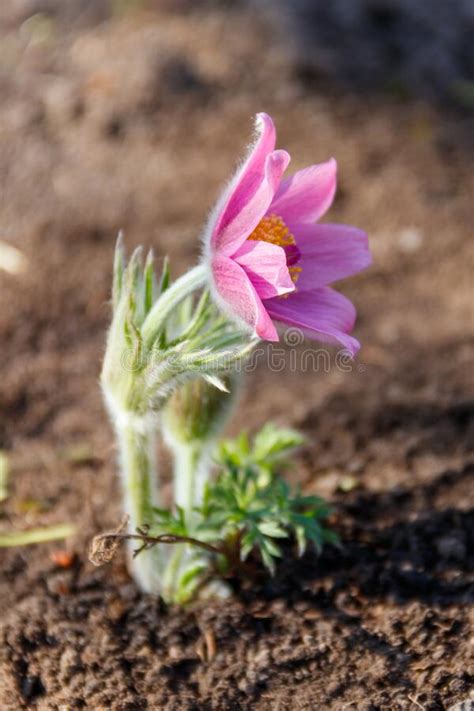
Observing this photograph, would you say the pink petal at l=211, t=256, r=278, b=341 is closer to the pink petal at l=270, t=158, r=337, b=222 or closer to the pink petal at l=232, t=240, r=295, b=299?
the pink petal at l=232, t=240, r=295, b=299

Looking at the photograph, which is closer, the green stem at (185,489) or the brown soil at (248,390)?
the brown soil at (248,390)

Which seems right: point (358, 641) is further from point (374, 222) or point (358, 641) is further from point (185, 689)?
point (374, 222)

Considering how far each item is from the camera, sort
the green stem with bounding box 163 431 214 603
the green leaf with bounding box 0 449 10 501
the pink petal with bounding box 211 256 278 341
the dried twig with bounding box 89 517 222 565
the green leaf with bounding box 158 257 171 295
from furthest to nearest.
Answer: the green leaf with bounding box 0 449 10 501 < the green stem with bounding box 163 431 214 603 < the green leaf with bounding box 158 257 171 295 < the dried twig with bounding box 89 517 222 565 < the pink petal with bounding box 211 256 278 341

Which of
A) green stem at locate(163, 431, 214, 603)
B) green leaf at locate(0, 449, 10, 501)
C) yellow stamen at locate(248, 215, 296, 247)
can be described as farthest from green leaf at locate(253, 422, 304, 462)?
green leaf at locate(0, 449, 10, 501)

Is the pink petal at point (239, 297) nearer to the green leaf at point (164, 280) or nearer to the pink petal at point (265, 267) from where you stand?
the pink petal at point (265, 267)

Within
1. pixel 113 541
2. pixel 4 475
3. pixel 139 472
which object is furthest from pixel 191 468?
pixel 4 475

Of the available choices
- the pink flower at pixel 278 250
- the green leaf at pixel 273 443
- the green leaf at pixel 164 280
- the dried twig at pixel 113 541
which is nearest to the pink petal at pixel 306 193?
the pink flower at pixel 278 250
